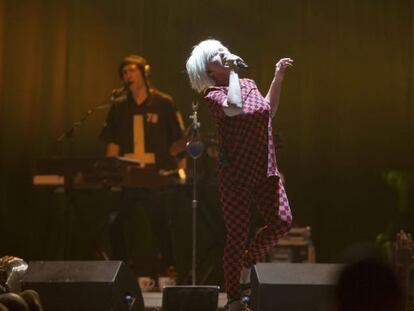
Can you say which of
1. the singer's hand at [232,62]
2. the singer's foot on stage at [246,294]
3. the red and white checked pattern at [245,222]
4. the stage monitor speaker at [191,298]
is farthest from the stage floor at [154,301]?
the singer's hand at [232,62]

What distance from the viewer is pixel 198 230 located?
768 cm

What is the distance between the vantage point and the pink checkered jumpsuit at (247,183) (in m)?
3.96

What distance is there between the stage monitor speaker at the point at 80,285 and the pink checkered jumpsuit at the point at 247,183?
66 centimetres

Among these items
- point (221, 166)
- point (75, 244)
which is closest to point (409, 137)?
point (75, 244)

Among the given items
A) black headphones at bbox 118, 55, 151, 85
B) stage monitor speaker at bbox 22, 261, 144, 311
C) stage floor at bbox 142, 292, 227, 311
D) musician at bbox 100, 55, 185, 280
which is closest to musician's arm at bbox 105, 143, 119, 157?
musician at bbox 100, 55, 185, 280

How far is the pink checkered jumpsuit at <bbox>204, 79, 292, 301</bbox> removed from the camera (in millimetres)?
3955

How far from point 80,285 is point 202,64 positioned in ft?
4.51

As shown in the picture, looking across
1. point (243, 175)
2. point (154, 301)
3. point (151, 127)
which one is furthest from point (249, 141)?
point (151, 127)

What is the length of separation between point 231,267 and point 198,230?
12.3 ft

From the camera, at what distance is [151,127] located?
7027 millimetres

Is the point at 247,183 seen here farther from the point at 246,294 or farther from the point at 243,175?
the point at 246,294

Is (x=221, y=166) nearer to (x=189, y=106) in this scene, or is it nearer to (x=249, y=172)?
(x=249, y=172)

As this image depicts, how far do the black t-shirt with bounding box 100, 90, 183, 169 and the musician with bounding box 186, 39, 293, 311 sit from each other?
2934 millimetres

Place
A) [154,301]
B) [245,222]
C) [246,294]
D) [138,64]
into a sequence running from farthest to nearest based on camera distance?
1. [138,64]
2. [154,301]
3. [246,294]
4. [245,222]
